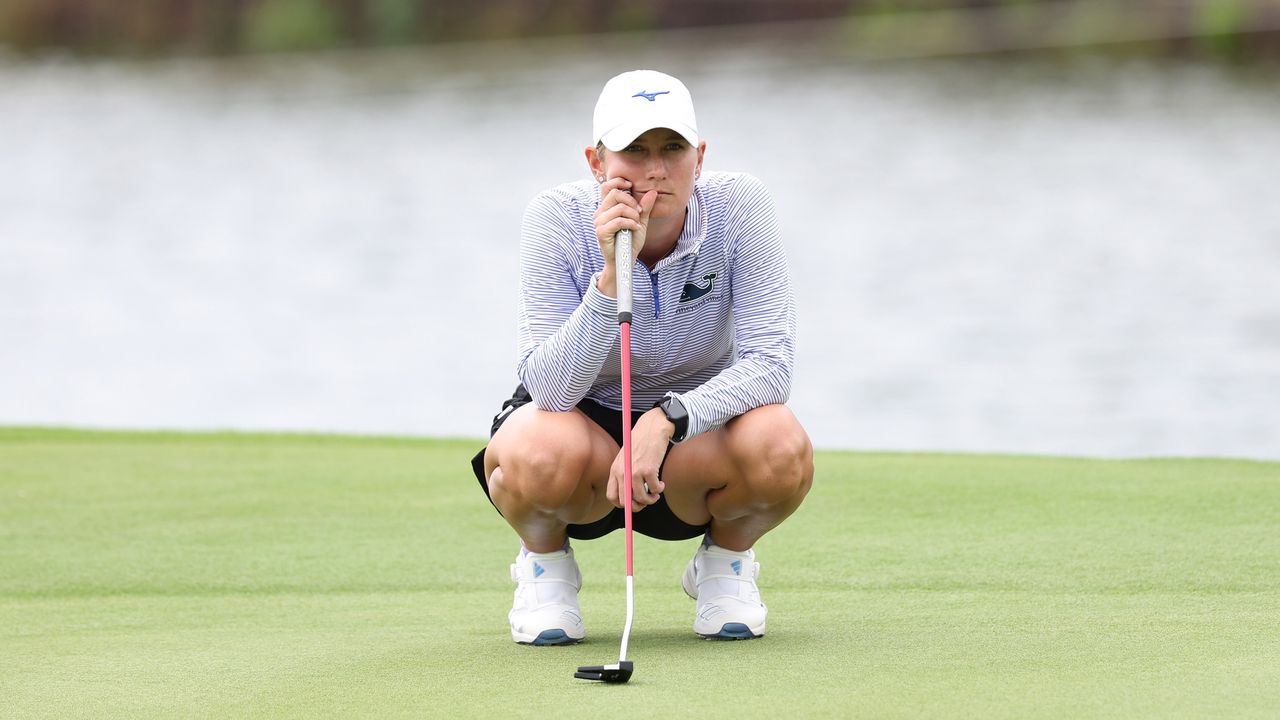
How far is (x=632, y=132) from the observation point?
266 cm

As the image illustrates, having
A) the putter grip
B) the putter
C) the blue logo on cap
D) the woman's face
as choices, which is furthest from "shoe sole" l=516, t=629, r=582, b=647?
the blue logo on cap

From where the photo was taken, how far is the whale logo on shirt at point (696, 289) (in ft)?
9.34

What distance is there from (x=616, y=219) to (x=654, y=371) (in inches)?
15.0

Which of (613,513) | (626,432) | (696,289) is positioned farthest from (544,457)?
(696,289)

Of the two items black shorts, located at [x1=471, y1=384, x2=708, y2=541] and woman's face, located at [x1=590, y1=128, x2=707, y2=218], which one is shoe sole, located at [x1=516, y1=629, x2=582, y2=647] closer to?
black shorts, located at [x1=471, y1=384, x2=708, y2=541]

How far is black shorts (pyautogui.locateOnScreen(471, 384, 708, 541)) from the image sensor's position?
2.96 metres

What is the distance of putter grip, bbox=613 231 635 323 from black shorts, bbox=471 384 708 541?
312 mm

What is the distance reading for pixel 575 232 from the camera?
2848 mm

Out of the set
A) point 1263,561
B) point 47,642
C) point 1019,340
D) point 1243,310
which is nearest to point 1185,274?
point 1243,310

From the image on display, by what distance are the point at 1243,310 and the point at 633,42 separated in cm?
1119

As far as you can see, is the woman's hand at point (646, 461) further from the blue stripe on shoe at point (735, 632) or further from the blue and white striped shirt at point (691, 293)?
the blue stripe on shoe at point (735, 632)

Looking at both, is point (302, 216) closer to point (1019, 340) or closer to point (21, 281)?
point (21, 281)

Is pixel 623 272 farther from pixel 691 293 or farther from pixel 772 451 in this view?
pixel 772 451

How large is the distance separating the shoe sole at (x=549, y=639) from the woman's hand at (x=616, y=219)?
0.57m
